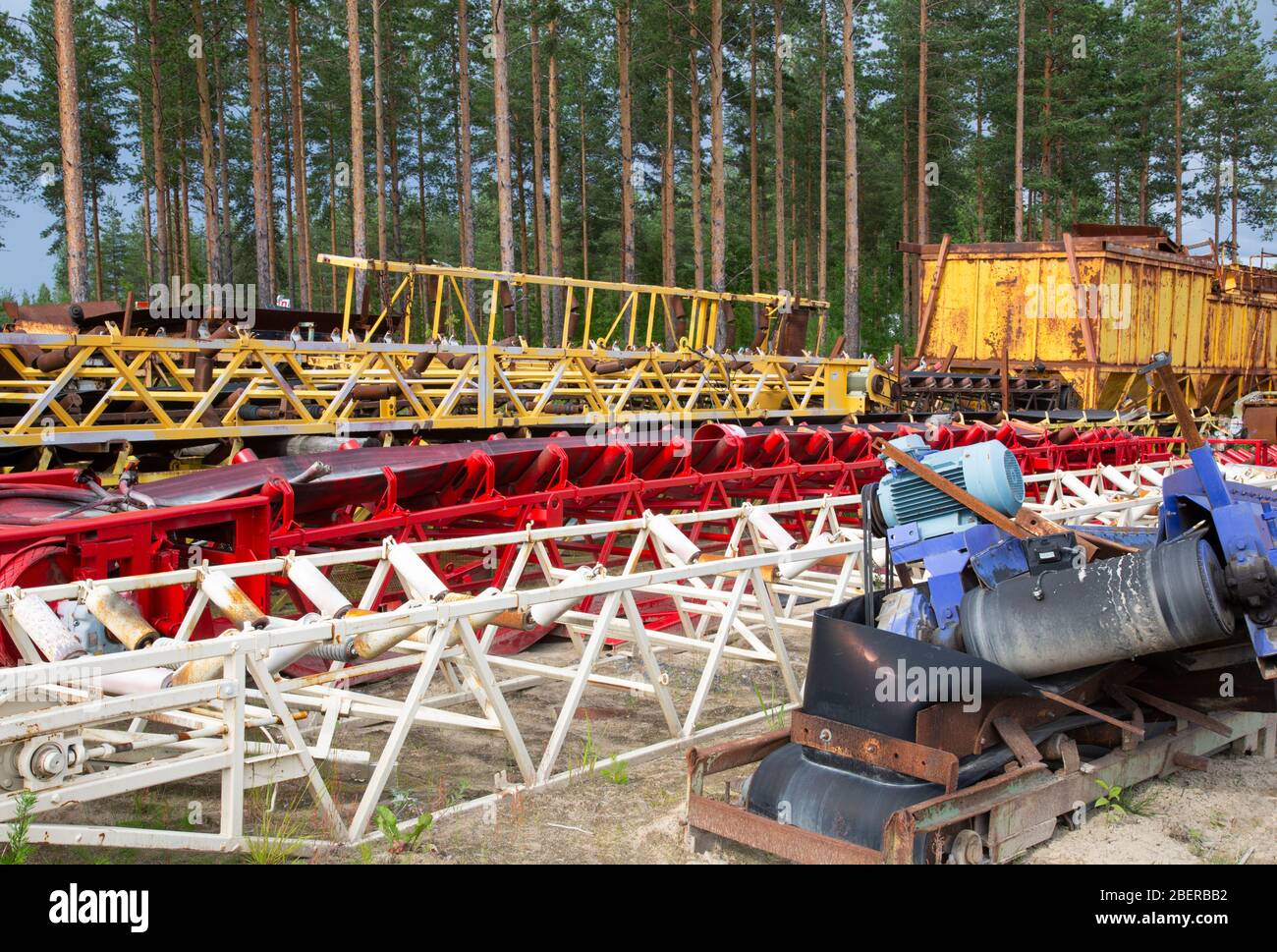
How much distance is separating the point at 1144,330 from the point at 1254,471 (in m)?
9.21

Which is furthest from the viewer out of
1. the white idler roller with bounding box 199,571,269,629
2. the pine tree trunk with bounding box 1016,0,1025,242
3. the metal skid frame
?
the pine tree trunk with bounding box 1016,0,1025,242

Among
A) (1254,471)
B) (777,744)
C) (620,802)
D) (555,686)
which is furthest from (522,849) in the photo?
(1254,471)

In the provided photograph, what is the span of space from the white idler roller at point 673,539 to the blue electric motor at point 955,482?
1225 millimetres

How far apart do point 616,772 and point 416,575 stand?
3.83ft

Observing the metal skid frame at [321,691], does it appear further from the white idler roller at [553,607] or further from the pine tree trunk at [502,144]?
the pine tree trunk at [502,144]

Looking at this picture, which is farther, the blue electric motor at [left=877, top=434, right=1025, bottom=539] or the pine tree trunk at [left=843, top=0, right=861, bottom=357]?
the pine tree trunk at [left=843, top=0, right=861, bottom=357]

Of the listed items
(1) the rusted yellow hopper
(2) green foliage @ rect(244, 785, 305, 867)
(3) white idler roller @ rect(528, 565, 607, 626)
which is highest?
(1) the rusted yellow hopper

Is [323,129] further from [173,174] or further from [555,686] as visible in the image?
[555,686]

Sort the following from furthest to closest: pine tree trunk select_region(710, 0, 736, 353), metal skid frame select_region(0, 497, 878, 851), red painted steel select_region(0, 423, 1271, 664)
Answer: pine tree trunk select_region(710, 0, 736, 353) → red painted steel select_region(0, 423, 1271, 664) → metal skid frame select_region(0, 497, 878, 851)

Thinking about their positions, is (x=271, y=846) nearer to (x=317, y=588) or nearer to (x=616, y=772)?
(x=317, y=588)

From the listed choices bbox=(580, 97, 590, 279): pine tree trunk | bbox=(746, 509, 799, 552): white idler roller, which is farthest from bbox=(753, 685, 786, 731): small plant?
bbox=(580, 97, 590, 279): pine tree trunk

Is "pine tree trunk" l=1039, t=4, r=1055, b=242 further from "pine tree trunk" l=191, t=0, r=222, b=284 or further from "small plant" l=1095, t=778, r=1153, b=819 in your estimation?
"small plant" l=1095, t=778, r=1153, b=819

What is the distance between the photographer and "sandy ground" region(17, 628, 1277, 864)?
12.9 ft

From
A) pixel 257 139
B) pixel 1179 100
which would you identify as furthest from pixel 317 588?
pixel 1179 100
